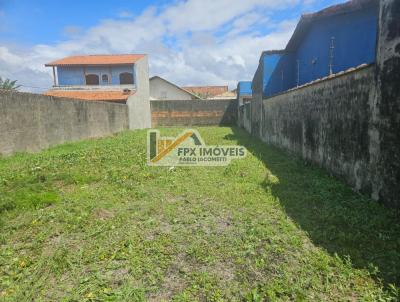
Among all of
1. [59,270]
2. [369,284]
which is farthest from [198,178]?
[369,284]

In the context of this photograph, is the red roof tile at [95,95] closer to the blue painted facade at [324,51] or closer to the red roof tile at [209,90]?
the blue painted facade at [324,51]

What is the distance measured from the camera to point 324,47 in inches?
363

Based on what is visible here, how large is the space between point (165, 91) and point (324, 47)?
26.5m

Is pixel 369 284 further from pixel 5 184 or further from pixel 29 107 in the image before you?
pixel 29 107

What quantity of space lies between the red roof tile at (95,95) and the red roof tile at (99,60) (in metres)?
2.99

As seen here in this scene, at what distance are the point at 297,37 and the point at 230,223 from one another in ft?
32.2

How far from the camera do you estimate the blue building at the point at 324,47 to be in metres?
7.48

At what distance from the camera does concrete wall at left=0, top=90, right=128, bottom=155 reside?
322 inches

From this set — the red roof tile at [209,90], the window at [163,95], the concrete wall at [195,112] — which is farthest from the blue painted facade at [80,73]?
the red roof tile at [209,90]

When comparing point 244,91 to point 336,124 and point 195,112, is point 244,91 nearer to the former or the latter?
point 195,112

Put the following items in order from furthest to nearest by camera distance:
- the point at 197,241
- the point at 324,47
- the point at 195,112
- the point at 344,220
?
the point at 195,112 → the point at 324,47 → the point at 344,220 → the point at 197,241

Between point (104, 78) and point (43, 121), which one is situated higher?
point (104, 78)

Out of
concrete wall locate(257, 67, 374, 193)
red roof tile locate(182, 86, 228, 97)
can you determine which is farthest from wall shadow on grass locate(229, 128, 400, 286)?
red roof tile locate(182, 86, 228, 97)

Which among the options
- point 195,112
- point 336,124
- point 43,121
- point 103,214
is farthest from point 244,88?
point 103,214
